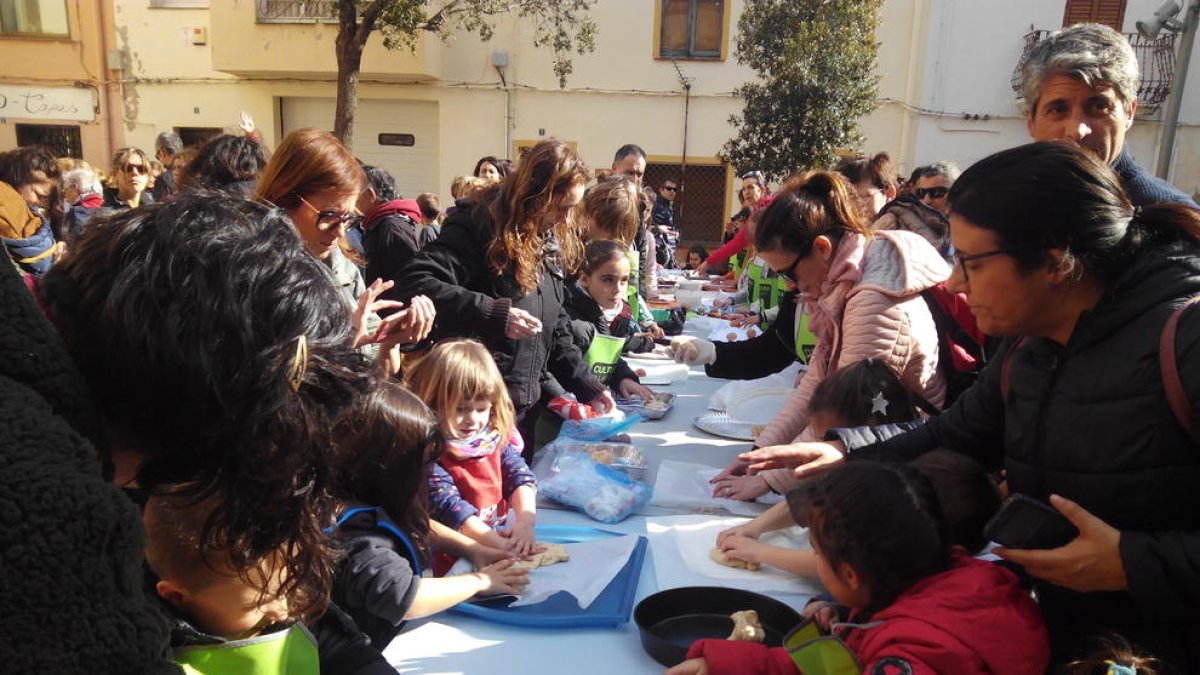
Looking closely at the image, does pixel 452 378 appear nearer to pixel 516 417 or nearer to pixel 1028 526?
pixel 516 417

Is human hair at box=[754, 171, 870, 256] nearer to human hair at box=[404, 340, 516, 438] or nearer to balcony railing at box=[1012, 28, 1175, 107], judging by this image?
human hair at box=[404, 340, 516, 438]

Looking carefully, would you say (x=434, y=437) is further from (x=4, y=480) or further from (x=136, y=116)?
(x=136, y=116)

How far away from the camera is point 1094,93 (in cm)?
187

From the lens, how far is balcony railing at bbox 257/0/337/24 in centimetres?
1277

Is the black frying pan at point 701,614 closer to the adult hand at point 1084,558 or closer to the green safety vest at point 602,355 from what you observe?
the adult hand at point 1084,558

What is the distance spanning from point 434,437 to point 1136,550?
1.17 metres

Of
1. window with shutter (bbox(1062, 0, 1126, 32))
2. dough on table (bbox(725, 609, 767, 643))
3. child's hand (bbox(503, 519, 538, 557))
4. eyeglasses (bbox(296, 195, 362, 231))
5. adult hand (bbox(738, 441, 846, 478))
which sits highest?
window with shutter (bbox(1062, 0, 1126, 32))

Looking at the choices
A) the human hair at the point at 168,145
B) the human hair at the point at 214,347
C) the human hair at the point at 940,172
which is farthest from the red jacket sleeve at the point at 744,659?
the human hair at the point at 168,145

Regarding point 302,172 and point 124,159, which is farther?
point 124,159

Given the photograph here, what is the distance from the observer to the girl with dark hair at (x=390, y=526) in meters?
1.47

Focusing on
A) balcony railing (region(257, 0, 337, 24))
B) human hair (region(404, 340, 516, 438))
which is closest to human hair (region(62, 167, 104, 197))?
human hair (region(404, 340, 516, 438))

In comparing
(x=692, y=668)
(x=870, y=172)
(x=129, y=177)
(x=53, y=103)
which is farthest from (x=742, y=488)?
(x=53, y=103)

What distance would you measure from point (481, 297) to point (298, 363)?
1835mm

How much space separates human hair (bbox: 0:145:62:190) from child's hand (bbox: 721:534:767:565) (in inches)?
178
